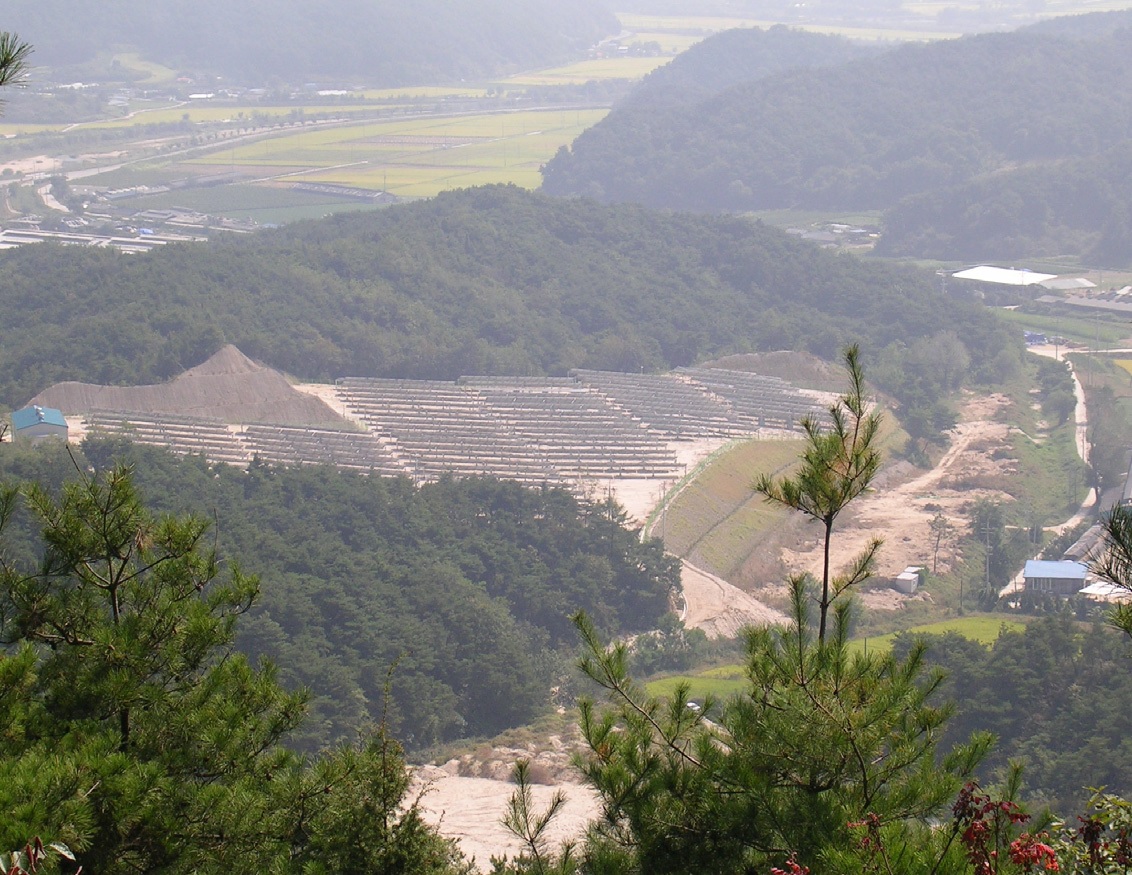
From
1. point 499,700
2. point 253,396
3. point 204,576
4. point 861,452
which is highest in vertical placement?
point 861,452

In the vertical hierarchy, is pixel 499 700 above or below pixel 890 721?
below

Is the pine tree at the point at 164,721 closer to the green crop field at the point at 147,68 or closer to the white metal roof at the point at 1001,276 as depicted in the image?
the white metal roof at the point at 1001,276

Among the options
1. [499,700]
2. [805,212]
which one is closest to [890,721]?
[499,700]

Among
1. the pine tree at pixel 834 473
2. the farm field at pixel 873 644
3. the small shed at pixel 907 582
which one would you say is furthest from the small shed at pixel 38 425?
the pine tree at pixel 834 473

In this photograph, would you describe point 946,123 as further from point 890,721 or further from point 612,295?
point 890,721

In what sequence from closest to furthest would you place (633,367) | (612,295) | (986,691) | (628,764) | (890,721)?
1. (890,721)
2. (628,764)
3. (986,691)
4. (633,367)
5. (612,295)

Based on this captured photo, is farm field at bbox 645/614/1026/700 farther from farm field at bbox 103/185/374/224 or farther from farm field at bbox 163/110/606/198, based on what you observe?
farm field at bbox 163/110/606/198

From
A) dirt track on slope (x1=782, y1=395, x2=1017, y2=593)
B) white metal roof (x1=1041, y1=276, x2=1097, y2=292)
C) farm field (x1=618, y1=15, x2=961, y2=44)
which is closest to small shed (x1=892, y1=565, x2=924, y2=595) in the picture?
dirt track on slope (x1=782, y1=395, x2=1017, y2=593)
